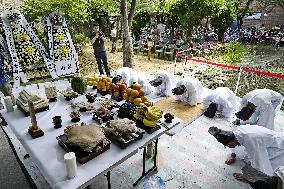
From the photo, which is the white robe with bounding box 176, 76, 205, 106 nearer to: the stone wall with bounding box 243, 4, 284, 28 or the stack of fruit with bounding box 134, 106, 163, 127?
the stack of fruit with bounding box 134, 106, 163, 127

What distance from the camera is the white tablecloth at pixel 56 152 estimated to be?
3.50 m

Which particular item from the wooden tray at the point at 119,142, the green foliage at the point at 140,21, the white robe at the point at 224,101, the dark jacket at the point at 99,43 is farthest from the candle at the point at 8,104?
the green foliage at the point at 140,21

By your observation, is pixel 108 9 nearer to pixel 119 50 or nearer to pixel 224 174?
pixel 119 50

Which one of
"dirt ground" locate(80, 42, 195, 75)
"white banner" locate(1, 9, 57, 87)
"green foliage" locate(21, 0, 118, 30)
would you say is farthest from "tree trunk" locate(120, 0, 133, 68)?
"white banner" locate(1, 9, 57, 87)

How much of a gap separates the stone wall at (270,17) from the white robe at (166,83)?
Result: 18.5 meters

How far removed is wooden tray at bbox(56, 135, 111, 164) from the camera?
3.75 metres

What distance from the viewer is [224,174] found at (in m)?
5.17

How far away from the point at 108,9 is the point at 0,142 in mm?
10753

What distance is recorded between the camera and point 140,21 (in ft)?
63.1

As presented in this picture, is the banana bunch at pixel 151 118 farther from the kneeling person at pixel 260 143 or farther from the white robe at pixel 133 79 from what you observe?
the white robe at pixel 133 79

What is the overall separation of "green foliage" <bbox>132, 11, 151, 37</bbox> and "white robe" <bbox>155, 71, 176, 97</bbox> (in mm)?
11925

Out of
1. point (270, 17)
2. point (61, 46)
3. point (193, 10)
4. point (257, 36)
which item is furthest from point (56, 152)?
point (270, 17)

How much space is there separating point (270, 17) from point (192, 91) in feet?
65.2

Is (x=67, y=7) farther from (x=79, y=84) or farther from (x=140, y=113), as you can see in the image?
(x=140, y=113)
